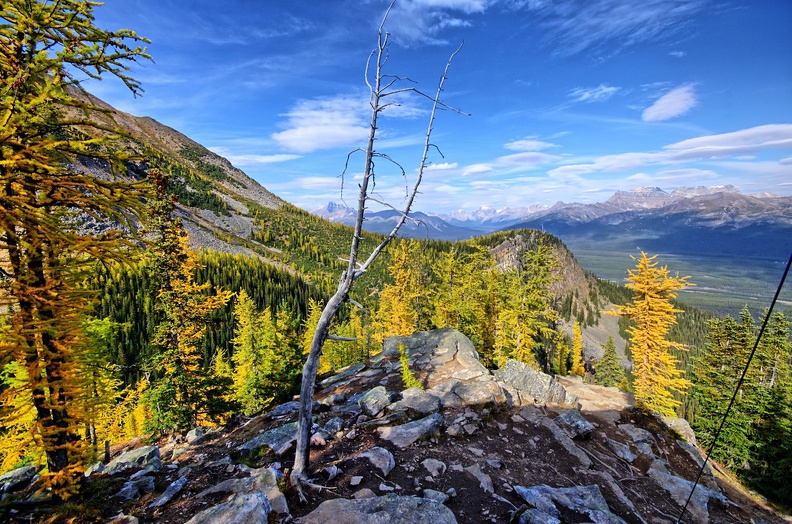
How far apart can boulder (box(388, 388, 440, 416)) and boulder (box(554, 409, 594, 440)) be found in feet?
18.0

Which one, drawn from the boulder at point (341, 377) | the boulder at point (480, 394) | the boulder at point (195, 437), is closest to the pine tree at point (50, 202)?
the boulder at point (195, 437)

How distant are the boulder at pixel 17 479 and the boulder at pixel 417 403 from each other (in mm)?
10642

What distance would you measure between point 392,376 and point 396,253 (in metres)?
15.7

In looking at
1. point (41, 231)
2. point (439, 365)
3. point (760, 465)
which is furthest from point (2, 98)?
point (760, 465)

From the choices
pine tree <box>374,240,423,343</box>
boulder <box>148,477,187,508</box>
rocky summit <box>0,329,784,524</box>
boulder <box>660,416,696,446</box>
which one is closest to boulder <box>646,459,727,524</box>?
rocky summit <box>0,329,784,524</box>

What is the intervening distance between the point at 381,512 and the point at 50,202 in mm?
8676

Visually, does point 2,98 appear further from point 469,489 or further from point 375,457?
point 469,489

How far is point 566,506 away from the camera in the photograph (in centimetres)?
732

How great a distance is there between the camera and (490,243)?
186250 mm

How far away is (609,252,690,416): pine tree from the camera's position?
859 inches

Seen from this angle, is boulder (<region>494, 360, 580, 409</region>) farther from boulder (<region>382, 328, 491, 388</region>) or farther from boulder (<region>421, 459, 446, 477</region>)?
boulder (<region>421, 459, 446, 477</region>)

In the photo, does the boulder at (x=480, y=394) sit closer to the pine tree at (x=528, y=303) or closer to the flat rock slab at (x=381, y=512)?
the flat rock slab at (x=381, y=512)

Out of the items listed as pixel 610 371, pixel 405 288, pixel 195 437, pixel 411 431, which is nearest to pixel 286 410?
pixel 195 437

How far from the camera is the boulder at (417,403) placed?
11.8 m
